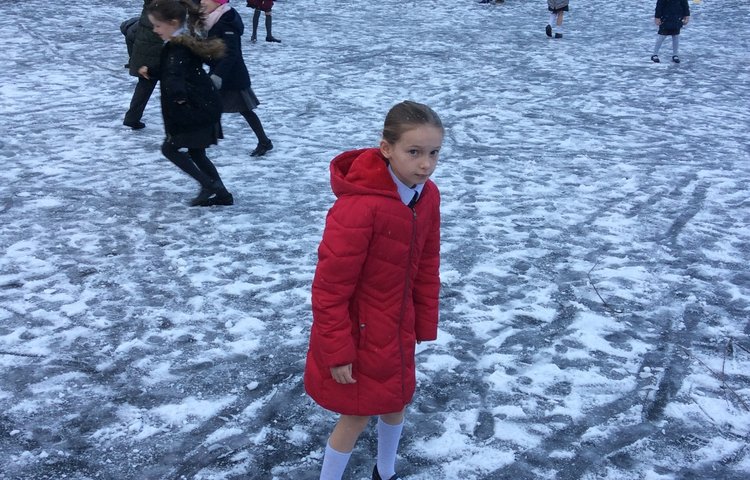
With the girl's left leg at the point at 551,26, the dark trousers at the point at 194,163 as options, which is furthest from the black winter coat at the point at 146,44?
the girl's left leg at the point at 551,26

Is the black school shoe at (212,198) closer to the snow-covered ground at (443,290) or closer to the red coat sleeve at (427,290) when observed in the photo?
the snow-covered ground at (443,290)

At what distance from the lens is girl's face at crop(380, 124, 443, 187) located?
2242 millimetres

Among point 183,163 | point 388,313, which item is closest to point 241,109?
point 183,163

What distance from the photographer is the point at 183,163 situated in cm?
540

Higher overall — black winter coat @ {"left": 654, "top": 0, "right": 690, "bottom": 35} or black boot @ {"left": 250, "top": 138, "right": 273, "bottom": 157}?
black winter coat @ {"left": 654, "top": 0, "right": 690, "bottom": 35}

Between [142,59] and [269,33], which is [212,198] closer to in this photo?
[142,59]

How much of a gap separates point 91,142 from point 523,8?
14.0 metres

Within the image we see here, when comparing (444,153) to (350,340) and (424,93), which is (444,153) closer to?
(424,93)

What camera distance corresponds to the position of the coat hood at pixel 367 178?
228 cm

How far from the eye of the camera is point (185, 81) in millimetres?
4973

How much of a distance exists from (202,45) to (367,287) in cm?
329

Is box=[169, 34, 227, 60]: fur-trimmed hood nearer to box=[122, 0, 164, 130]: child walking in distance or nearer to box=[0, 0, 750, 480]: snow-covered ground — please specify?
Answer: box=[0, 0, 750, 480]: snow-covered ground

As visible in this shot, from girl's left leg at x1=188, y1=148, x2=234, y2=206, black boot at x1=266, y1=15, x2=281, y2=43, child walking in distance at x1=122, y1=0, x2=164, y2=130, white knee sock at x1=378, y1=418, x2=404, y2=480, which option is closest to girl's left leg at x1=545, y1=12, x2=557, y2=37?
black boot at x1=266, y1=15, x2=281, y2=43

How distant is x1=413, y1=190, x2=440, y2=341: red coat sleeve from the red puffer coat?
1.7 inches
